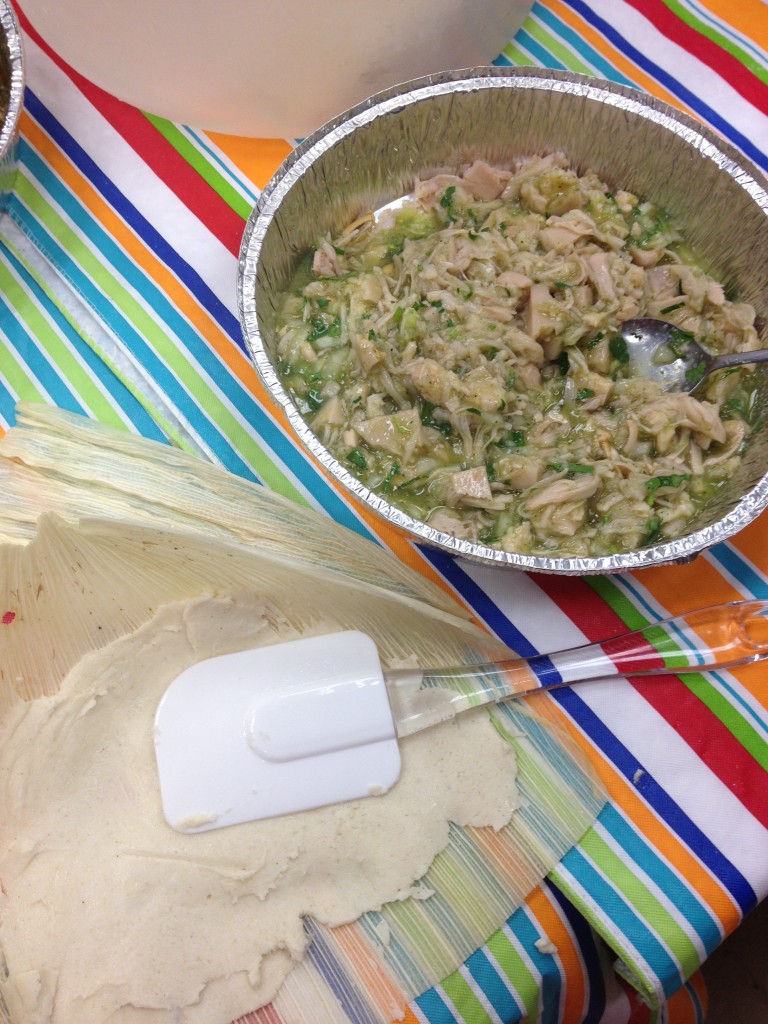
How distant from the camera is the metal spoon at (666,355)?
1.67m

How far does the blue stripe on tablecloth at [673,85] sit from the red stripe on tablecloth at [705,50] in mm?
98

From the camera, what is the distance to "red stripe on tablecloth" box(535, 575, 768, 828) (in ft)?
5.21

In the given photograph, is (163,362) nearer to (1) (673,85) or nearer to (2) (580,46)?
(2) (580,46)

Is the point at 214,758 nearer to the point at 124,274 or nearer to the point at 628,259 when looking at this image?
the point at 124,274

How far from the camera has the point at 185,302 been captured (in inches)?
78.7

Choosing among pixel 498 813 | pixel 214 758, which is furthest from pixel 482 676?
pixel 214 758

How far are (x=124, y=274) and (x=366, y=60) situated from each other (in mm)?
857

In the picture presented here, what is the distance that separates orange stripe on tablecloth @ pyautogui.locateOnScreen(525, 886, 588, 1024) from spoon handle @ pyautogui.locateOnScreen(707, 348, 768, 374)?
120 cm

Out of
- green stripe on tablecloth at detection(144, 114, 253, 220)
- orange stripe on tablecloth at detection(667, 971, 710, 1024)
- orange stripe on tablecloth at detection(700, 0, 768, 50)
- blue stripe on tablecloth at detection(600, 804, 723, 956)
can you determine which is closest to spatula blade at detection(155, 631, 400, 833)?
blue stripe on tablecloth at detection(600, 804, 723, 956)

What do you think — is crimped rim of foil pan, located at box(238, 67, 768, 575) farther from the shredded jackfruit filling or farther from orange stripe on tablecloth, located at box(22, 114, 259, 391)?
orange stripe on tablecloth, located at box(22, 114, 259, 391)

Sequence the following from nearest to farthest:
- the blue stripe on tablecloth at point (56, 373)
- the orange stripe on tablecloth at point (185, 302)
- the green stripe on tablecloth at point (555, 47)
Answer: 1. the orange stripe on tablecloth at point (185, 302)
2. the blue stripe on tablecloth at point (56, 373)
3. the green stripe on tablecloth at point (555, 47)

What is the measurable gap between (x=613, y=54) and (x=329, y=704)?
203cm

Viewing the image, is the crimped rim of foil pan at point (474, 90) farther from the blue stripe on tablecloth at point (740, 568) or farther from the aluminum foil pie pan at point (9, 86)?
the aluminum foil pie pan at point (9, 86)

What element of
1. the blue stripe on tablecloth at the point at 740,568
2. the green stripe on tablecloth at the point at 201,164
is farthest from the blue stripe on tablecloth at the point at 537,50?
the blue stripe on tablecloth at the point at 740,568
